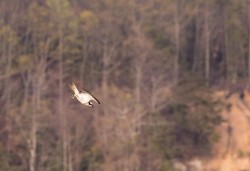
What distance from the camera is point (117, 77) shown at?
127ft

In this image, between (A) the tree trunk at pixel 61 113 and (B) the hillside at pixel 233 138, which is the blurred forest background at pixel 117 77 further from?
(B) the hillside at pixel 233 138

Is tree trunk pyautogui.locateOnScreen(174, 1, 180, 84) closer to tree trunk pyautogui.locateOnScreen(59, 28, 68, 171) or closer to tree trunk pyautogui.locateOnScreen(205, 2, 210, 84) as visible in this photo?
tree trunk pyautogui.locateOnScreen(205, 2, 210, 84)

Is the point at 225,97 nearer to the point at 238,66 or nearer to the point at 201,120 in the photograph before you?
the point at 201,120

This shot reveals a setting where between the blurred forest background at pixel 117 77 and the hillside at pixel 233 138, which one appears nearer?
the blurred forest background at pixel 117 77

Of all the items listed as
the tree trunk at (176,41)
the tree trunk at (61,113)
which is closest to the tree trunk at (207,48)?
the tree trunk at (176,41)

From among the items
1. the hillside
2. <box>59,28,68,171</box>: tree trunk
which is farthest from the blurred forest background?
the hillside

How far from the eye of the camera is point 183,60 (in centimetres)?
4259

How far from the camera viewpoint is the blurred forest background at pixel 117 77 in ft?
103

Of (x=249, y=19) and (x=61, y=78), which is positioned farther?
(x=249, y=19)

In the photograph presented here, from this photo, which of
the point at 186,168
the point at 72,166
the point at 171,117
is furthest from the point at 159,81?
the point at 72,166

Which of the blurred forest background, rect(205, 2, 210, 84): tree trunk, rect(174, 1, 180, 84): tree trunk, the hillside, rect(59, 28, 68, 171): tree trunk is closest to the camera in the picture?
rect(59, 28, 68, 171): tree trunk

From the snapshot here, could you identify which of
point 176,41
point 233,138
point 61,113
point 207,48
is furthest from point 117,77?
point 207,48

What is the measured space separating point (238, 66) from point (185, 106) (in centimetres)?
875

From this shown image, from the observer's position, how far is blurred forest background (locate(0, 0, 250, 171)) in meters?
31.3
